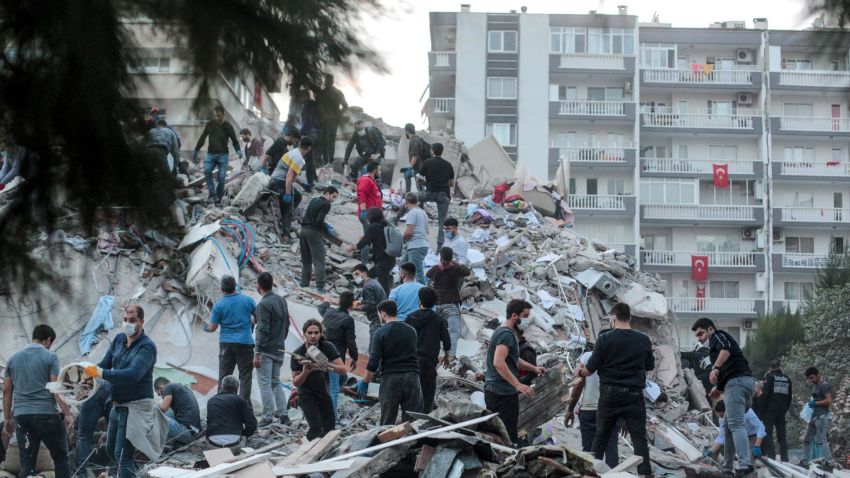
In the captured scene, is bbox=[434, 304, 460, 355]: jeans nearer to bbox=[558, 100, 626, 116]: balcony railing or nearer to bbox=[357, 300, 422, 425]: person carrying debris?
bbox=[357, 300, 422, 425]: person carrying debris

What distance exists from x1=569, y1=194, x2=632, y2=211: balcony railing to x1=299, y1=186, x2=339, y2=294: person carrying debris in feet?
127

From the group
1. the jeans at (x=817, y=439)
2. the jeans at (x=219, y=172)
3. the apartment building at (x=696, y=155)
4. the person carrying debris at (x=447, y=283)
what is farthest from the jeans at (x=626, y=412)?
the apartment building at (x=696, y=155)

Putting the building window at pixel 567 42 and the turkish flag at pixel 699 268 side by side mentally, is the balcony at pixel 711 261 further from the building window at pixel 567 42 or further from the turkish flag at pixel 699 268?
the building window at pixel 567 42

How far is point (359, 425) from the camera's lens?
1337 cm

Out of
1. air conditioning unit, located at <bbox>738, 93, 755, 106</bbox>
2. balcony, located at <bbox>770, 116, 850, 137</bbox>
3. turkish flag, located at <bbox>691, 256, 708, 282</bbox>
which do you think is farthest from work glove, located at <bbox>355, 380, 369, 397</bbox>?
air conditioning unit, located at <bbox>738, 93, 755, 106</bbox>

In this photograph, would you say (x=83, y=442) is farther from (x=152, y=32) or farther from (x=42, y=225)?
(x=152, y=32)

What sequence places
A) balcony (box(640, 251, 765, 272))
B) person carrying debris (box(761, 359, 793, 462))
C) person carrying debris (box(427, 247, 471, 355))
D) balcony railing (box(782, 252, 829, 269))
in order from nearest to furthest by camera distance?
1. person carrying debris (box(427, 247, 471, 355))
2. person carrying debris (box(761, 359, 793, 462))
3. balcony railing (box(782, 252, 829, 269))
4. balcony (box(640, 251, 765, 272))

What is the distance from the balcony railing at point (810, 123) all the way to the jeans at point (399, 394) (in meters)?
48.0

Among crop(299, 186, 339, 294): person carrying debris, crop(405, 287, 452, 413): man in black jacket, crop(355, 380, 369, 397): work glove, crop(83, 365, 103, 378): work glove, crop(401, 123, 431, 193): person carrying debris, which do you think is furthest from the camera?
crop(401, 123, 431, 193): person carrying debris

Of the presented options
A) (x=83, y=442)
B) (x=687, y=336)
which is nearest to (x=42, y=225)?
(x=83, y=442)

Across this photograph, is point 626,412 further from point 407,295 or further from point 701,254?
point 701,254

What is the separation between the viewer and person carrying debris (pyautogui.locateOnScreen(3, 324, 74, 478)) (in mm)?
10812

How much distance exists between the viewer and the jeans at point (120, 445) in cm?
1063

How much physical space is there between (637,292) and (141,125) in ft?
56.0
